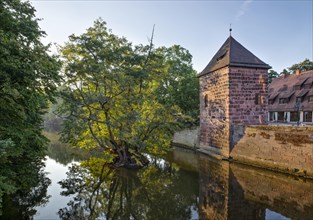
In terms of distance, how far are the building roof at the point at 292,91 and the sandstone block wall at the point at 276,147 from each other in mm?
13675

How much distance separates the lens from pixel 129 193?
1023 cm

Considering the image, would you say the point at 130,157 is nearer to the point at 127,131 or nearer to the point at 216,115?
the point at 127,131

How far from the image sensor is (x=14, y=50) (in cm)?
584

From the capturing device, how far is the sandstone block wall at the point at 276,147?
1212 cm

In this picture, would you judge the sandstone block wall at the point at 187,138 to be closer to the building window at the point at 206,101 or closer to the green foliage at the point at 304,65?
the building window at the point at 206,101

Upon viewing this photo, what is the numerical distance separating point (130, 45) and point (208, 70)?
855 cm

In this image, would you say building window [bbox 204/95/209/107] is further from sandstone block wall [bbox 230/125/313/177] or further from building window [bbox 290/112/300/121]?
building window [bbox 290/112/300/121]

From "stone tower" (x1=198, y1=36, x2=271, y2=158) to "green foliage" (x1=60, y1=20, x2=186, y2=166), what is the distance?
4.22 metres

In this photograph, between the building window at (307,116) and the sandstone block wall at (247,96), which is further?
the building window at (307,116)

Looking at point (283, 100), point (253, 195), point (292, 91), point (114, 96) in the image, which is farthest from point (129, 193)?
point (283, 100)

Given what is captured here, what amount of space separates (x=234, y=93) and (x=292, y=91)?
14.8 metres

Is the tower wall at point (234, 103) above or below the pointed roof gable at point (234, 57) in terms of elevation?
below

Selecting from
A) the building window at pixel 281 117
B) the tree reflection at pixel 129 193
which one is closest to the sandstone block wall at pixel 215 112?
the tree reflection at pixel 129 193

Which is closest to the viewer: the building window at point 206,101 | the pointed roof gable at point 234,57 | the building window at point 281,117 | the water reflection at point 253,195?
the water reflection at point 253,195
